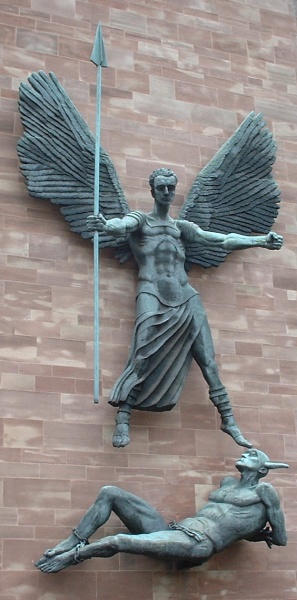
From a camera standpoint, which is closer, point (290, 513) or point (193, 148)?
point (290, 513)

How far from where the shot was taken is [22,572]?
9.93 m

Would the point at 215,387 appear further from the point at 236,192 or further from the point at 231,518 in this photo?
the point at 236,192

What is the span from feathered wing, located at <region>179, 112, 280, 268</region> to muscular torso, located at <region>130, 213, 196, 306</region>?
0.38 m

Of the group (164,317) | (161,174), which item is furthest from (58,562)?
(161,174)

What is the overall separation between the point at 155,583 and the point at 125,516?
78cm

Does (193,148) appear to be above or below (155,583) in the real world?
above

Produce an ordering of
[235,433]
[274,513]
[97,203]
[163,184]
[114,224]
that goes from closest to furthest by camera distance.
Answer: [274,513], [97,203], [114,224], [235,433], [163,184]

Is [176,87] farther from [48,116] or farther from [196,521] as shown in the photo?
[196,521]

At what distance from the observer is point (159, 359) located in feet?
35.5

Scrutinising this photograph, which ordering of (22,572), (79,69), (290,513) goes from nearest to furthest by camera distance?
(22,572) < (290,513) < (79,69)

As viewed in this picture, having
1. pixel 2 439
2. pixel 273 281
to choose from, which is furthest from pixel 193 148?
pixel 2 439

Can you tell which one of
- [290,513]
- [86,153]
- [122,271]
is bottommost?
[290,513]

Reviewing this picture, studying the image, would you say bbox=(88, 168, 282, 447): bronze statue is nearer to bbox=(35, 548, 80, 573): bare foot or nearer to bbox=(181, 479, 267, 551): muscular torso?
bbox=(181, 479, 267, 551): muscular torso

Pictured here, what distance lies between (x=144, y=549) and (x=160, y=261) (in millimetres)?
2787
